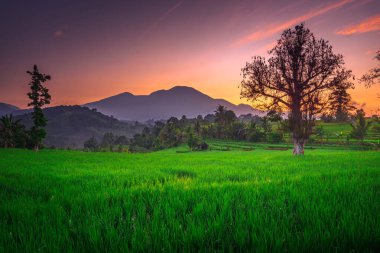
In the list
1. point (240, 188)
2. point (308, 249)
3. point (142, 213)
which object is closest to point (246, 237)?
point (308, 249)

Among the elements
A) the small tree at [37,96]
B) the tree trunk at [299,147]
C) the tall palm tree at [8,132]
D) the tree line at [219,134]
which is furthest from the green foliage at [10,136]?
the tree trunk at [299,147]

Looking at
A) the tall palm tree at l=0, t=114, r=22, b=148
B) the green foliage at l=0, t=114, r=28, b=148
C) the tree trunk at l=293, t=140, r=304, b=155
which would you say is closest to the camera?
the tree trunk at l=293, t=140, r=304, b=155

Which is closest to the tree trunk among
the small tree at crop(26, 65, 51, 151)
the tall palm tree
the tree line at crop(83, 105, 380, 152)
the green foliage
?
the small tree at crop(26, 65, 51, 151)

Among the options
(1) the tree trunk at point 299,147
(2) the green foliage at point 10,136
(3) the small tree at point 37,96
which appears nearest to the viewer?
(1) the tree trunk at point 299,147

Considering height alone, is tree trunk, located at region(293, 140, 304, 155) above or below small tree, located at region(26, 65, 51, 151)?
below

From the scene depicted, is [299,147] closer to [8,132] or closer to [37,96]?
[37,96]

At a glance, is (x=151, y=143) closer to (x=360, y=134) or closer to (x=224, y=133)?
(x=224, y=133)

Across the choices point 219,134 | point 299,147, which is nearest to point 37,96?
point 299,147

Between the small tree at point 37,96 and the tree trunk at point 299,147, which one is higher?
the small tree at point 37,96

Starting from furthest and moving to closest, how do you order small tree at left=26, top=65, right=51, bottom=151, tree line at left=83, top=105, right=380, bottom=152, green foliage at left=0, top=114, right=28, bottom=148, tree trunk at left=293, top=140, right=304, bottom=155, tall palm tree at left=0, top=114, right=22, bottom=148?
tree line at left=83, top=105, right=380, bottom=152 → green foliage at left=0, top=114, right=28, bottom=148 → tall palm tree at left=0, top=114, right=22, bottom=148 → small tree at left=26, top=65, right=51, bottom=151 → tree trunk at left=293, top=140, right=304, bottom=155

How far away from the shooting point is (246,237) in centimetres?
220

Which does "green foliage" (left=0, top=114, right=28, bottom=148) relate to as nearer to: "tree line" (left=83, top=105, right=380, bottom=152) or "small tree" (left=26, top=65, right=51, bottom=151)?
"small tree" (left=26, top=65, right=51, bottom=151)

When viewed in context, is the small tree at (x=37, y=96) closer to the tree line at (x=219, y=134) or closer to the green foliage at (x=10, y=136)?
the green foliage at (x=10, y=136)

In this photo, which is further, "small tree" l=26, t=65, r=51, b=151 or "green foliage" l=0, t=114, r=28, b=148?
"green foliage" l=0, t=114, r=28, b=148
